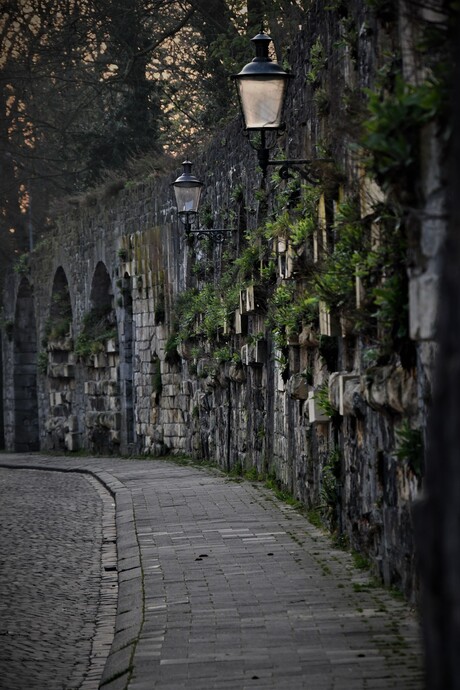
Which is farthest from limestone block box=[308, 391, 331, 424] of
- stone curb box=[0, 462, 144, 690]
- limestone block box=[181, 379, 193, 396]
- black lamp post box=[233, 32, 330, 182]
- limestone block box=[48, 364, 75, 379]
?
limestone block box=[48, 364, 75, 379]

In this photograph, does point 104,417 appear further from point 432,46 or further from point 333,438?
point 432,46

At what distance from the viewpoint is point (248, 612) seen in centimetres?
679

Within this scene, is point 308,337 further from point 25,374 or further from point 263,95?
point 25,374

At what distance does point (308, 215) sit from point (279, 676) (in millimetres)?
5498

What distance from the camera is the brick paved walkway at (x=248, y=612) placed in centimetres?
546

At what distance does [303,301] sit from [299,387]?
88 cm

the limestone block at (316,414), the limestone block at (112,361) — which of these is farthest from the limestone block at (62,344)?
the limestone block at (316,414)

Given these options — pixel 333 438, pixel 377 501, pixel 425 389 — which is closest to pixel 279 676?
pixel 425 389

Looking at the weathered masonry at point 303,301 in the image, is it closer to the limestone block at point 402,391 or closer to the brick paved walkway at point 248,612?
the limestone block at point 402,391

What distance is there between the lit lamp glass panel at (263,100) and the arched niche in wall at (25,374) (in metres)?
22.0

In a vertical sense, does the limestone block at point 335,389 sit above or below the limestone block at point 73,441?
above

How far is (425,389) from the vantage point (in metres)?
6.19

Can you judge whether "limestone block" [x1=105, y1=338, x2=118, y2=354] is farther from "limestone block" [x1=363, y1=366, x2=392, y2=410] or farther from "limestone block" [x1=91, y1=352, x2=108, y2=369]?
"limestone block" [x1=363, y1=366, x2=392, y2=410]

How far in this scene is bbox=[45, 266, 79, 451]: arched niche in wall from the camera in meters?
27.1
